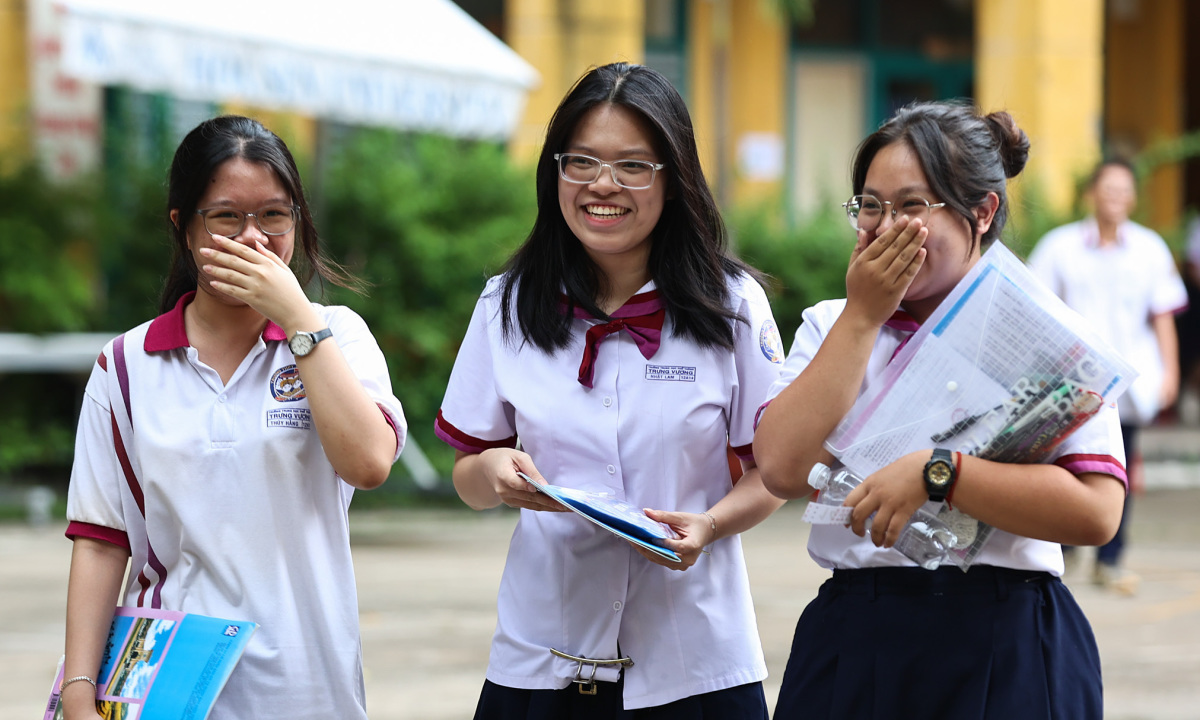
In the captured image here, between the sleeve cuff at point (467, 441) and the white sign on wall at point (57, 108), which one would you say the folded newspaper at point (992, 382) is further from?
the white sign on wall at point (57, 108)

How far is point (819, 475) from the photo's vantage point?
2.50 m

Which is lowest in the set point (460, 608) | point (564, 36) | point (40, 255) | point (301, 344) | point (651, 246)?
point (460, 608)

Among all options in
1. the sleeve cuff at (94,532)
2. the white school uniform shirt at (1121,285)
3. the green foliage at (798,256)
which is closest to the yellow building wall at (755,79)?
the green foliage at (798,256)

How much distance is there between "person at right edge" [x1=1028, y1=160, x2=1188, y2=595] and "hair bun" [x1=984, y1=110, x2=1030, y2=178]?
15.5 feet

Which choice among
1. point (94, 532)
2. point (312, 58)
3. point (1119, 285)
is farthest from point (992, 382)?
point (312, 58)

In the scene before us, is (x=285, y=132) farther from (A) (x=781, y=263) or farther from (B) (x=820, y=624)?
(B) (x=820, y=624)

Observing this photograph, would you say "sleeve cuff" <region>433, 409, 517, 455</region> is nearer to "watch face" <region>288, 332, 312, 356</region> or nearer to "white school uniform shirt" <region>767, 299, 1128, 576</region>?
"watch face" <region>288, 332, 312, 356</region>

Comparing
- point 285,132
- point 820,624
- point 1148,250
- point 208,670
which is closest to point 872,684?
point 820,624

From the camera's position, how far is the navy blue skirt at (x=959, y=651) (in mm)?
2504

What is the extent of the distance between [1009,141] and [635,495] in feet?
3.13

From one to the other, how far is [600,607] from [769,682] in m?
3.02

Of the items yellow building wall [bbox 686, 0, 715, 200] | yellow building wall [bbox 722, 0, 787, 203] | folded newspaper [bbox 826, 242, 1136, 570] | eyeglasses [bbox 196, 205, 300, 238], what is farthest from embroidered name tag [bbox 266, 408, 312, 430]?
yellow building wall [bbox 722, 0, 787, 203]

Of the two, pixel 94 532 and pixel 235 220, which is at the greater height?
pixel 235 220

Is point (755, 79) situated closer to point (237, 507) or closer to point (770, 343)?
point (770, 343)
